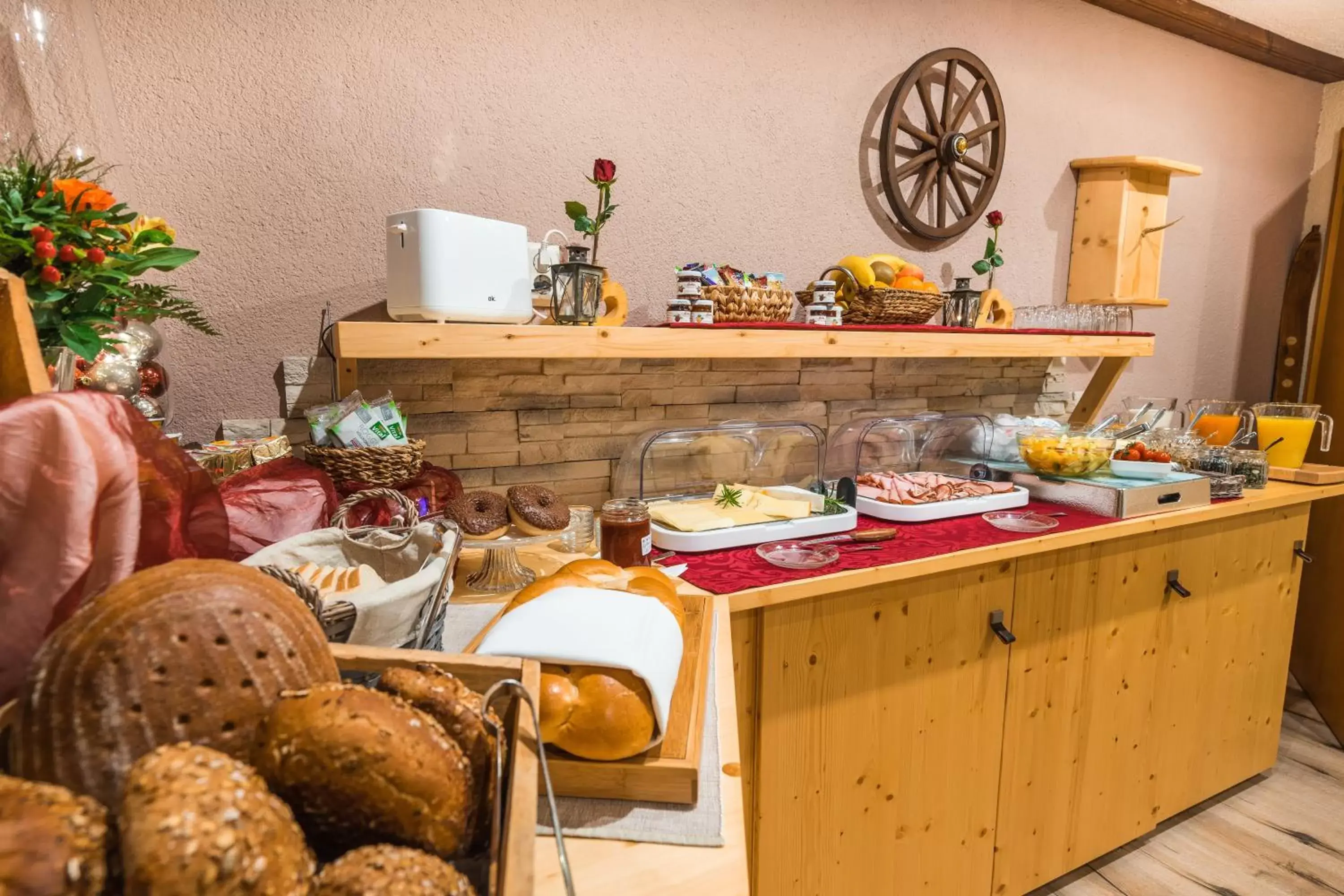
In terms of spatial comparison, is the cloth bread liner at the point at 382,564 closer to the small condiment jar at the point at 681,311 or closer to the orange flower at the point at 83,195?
the orange flower at the point at 83,195

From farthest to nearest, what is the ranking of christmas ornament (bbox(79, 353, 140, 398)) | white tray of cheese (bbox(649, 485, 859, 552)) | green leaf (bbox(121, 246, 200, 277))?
white tray of cheese (bbox(649, 485, 859, 552)) < christmas ornament (bbox(79, 353, 140, 398)) < green leaf (bbox(121, 246, 200, 277))

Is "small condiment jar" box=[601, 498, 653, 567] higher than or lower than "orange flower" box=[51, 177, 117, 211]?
lower

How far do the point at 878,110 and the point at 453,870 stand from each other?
2.31m

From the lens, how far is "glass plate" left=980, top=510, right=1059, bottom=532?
1.72 meters

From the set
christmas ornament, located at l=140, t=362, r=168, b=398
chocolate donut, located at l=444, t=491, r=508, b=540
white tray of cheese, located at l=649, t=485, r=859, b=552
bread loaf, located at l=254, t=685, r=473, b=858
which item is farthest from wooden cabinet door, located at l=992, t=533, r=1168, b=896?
christmas ornament, located at l=140, t=362, r=168, b=398

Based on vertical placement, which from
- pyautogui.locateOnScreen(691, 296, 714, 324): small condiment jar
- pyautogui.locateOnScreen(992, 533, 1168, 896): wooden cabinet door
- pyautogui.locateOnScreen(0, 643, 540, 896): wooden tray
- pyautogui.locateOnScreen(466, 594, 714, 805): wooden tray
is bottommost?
pyautogui.locateOnScreen(992, 533, 1168, 896): wooden cabinet door

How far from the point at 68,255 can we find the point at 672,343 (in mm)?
1012

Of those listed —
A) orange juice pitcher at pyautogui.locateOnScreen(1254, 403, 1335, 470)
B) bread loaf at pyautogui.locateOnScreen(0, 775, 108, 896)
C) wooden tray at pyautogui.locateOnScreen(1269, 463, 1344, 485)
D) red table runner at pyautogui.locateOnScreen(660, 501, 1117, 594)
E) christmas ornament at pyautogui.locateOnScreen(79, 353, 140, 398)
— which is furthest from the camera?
orange juice pitcher at pyautogui.locateOnScreen(1254, 403, 1335, 470)

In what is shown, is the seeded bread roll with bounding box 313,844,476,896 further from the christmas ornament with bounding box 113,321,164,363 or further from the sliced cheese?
the sliced cheese

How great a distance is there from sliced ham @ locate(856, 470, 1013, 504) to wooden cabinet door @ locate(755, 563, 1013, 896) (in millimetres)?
288

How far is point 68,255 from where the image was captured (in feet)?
2.35

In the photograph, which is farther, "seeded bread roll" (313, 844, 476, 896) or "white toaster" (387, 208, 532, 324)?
"white toaster" (387, 208, 532, 324)

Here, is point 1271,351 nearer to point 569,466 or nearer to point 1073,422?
point 1073,422

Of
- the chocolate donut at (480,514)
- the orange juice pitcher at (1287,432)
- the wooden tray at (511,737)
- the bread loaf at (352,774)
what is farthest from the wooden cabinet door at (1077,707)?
the bread loaf at (352,774)
